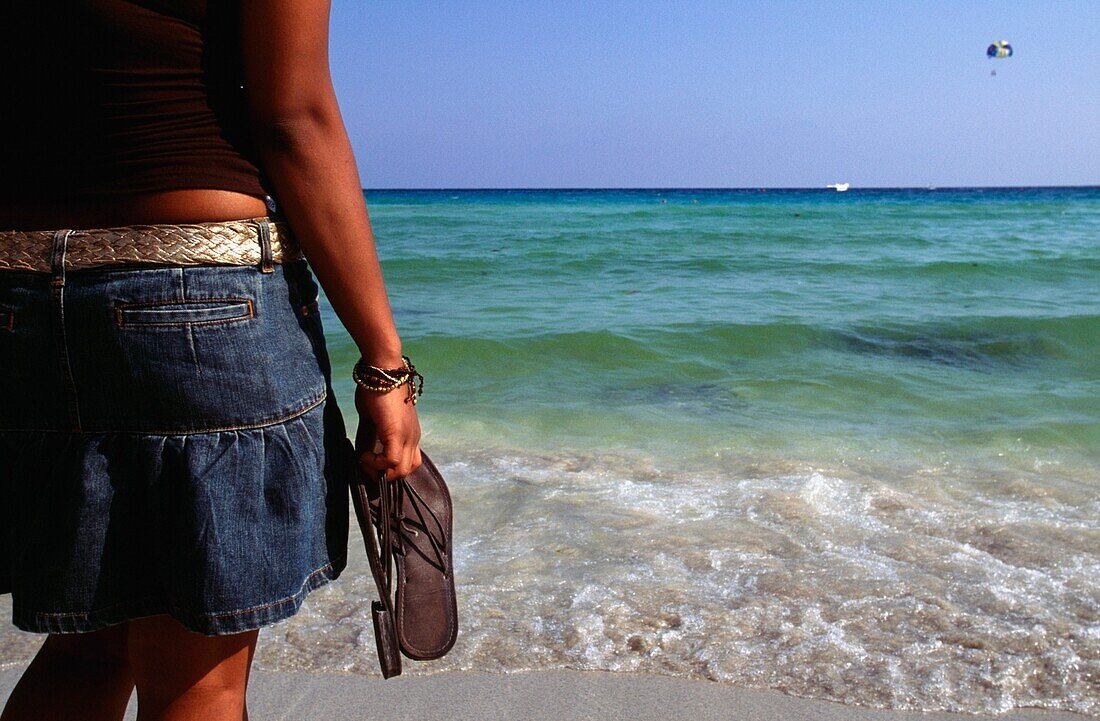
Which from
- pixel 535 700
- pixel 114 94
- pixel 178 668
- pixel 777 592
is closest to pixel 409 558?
pixel 178 668

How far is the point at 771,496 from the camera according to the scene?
3.85 m

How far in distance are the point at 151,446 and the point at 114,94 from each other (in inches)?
15.9

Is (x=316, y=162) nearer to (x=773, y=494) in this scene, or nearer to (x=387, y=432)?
(x=387, y=432)

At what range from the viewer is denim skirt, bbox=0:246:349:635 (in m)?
1.14

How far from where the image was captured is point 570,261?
50.5 ft

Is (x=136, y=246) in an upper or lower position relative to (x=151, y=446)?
upper

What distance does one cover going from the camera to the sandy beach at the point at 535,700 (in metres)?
2.29

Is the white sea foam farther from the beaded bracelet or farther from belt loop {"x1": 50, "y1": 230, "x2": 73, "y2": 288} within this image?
belt loop {"x1": 50, "y1": 230, "x2": 73, "y2": 288}

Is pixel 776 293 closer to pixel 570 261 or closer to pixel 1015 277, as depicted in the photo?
pixel 1015 277

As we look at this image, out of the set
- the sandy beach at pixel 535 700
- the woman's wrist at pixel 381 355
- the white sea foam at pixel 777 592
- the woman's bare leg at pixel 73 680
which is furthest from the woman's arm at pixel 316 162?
the white sea foam at pixel 777 592

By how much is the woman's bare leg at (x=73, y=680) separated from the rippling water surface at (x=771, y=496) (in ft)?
3.77

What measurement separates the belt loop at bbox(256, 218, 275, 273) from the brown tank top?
0.06 m

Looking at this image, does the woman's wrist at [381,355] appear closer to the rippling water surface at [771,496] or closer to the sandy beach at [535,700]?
the sandy beach at [535,700]

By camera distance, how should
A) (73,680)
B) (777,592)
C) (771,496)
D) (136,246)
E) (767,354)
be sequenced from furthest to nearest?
1. (767,354)
2. (771,496)
3. (777,592)
4. (73,680)
5. (136,246)
